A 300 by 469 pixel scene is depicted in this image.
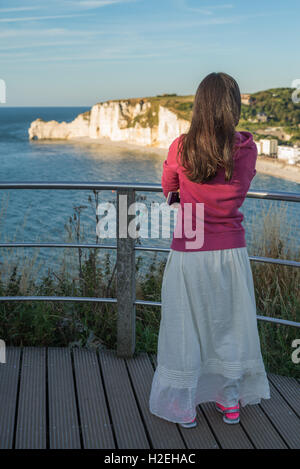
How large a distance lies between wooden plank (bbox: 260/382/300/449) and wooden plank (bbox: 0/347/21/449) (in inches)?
41.9

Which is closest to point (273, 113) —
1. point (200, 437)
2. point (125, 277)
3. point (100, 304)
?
point (100, 304)

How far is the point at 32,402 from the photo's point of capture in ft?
7.61

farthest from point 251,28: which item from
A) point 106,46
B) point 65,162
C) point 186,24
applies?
point 65,162

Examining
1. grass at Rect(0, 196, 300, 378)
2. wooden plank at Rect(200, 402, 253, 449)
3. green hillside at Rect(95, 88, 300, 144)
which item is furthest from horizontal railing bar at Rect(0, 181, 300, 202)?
green hillside at Rect(95, 88, 300, 144)

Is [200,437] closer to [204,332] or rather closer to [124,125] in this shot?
[204,332]

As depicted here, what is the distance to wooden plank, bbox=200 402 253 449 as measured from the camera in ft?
6.59

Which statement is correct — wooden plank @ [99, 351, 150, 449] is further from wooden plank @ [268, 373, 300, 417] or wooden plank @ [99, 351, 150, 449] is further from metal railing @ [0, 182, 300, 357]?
wooden plank @ [268, 373, 300, 417]

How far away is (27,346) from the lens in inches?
115

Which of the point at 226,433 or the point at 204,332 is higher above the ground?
the point at 204,332

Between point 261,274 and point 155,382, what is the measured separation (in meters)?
2.13

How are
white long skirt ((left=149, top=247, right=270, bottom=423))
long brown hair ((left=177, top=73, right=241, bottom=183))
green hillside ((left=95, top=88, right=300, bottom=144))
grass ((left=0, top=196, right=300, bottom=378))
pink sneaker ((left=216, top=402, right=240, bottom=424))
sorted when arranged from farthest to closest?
green hillside ((left=95, top=88, right=300, bottom=144)) → grass ((left=0, top=196, right=300, bottom=378)) → pink sneaker ((left=216, top=402, right=240, bottom=424)) → white long skirt ((left=149, top=247, right=270, bottom=423)) → long brown hair ((left=177, top=73, right=241, bottom=183))

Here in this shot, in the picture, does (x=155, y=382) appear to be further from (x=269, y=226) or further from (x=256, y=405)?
(x=269, y=226)

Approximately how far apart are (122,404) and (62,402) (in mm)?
266

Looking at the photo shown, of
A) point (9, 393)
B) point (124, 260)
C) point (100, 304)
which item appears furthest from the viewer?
point (100, 304)
